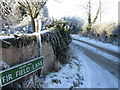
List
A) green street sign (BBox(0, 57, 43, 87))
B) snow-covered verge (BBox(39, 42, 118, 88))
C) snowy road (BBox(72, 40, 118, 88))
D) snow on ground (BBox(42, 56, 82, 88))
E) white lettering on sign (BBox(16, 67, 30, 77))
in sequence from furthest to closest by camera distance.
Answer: snowy road (BBox(72, 40, 118, 88)) → snow-covered verge (BBox(39, 42, 118, 88)) → snow on ground (BBox(42, 56, 82, 88)) → white lettering on sign (BBox(16, 67, 30, 77)) → green street sign (BBox(0, 57, 43, 87))

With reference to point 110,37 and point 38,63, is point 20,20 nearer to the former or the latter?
point 110,37

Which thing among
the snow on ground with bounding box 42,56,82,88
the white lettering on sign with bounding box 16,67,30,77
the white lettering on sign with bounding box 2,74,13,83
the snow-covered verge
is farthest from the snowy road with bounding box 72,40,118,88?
the white lettering on sign with bounding box 2,74,13,83

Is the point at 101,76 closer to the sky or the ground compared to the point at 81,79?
closer to the ground

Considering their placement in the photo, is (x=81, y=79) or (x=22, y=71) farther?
(x=81, y=79)

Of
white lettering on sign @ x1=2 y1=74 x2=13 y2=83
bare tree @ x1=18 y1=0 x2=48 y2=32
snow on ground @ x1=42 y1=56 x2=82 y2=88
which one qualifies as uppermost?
bare tree @ x1=18 y1=0 x2=48 y2=32

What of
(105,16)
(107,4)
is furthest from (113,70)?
(105,16)

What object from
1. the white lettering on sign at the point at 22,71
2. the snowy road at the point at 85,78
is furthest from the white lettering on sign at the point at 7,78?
the snowy road at the point at 85,78

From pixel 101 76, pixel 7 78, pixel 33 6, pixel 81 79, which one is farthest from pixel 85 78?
pixel 7 78

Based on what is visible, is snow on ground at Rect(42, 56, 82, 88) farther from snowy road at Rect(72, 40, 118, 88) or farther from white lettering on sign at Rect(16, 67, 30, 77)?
white lettering on sign at Rect(16, 67, 30, 77)

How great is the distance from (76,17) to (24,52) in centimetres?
2695

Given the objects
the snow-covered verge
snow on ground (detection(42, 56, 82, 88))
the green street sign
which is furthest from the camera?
the snow-covered verge

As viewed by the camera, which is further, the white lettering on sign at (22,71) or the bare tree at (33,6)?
the bare tree at (33,6)

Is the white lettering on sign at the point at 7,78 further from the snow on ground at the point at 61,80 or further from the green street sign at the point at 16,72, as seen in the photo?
the snow on ground at the point at 61,80

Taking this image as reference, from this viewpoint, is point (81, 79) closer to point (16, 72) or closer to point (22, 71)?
point (22, 71)
